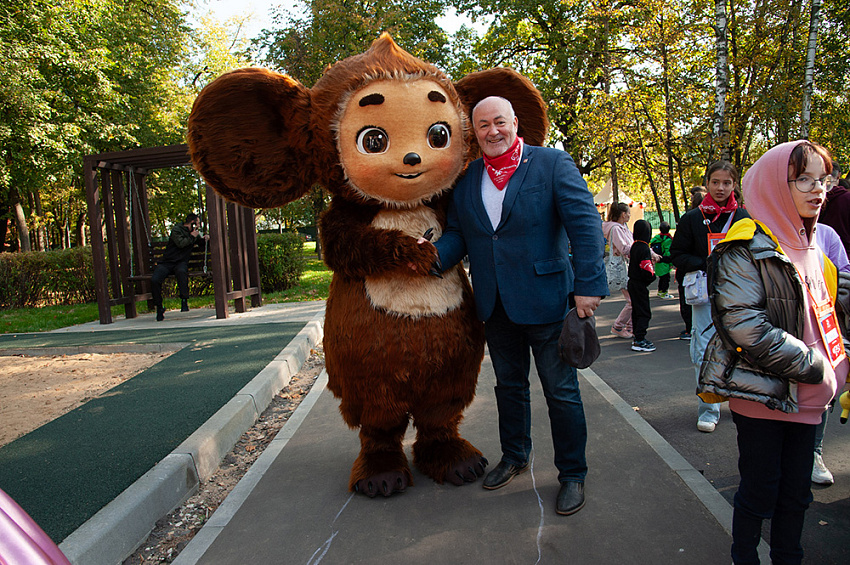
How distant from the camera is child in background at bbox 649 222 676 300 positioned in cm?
824

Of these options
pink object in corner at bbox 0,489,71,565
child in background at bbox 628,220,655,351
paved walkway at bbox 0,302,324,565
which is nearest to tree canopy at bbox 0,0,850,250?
child in background at bbox 628,220,655,351

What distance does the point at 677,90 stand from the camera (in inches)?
568

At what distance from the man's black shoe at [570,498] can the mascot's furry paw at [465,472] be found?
0.51 meters

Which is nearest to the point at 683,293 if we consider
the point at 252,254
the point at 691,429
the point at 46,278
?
the point at 691,429

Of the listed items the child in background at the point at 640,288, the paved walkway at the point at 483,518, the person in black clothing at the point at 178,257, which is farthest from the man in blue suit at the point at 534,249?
the person in black clothing at the point at 178,257

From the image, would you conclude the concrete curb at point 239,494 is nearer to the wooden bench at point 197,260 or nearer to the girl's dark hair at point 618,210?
the girl's dark hair at point 618,210

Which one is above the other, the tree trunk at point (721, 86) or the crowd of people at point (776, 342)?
the tree trunk at point (721, 86)

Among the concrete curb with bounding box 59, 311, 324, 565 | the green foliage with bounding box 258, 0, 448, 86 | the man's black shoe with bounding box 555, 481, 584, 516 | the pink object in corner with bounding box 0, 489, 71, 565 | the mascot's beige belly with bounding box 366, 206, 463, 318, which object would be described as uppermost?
the green foliage with bounding box 258, 0, 448, 86

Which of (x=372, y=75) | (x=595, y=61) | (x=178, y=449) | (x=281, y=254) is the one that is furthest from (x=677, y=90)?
(x=178, y=449)

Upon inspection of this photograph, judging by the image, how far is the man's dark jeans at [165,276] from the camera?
32.6ft

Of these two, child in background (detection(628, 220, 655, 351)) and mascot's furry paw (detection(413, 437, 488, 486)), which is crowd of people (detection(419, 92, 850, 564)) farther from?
child in background (detection(628, 220, 655, 351))

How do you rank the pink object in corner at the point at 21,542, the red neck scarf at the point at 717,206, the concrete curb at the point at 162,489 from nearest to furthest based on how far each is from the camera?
the pink object in corner at the point at 21,542 → the concrete curb at the point at 162,489 → the red neck scarf at the point at 717,206

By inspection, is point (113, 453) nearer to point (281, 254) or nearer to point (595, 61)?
point (281, 254)

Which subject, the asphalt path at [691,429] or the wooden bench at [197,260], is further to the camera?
the wooden bench at [197,260]
